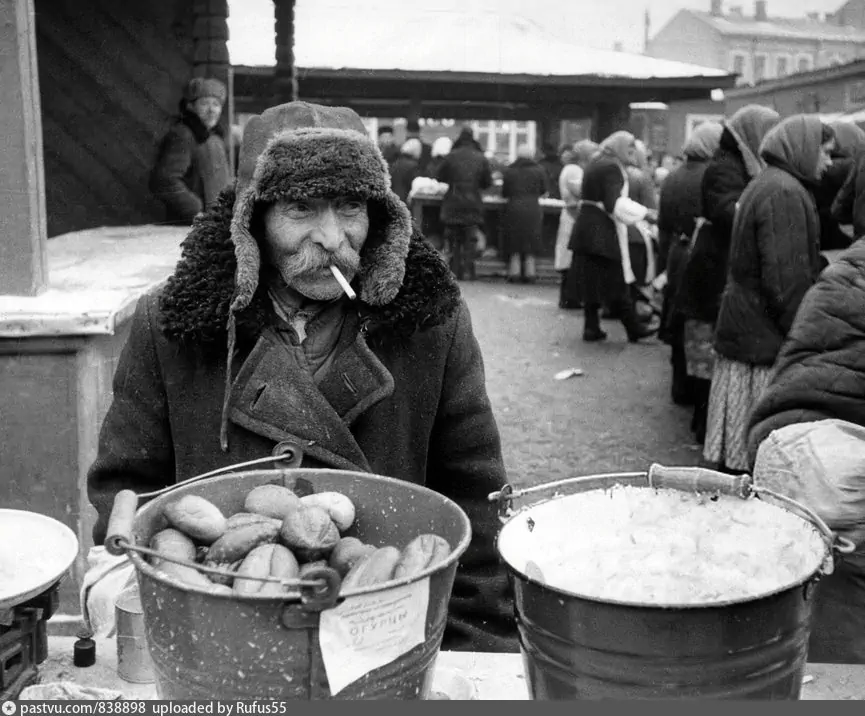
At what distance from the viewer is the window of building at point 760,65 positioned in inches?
1246

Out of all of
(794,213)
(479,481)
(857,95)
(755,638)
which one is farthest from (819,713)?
(857,95)

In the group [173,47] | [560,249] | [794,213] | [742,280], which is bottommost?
[560,249]

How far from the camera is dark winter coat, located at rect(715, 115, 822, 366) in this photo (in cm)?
493

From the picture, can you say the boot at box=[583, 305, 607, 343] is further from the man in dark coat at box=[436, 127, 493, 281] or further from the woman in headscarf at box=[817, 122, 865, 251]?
the woman in headscarf at box=[817, 122, 865, 251]

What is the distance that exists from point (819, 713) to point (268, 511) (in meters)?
0.82

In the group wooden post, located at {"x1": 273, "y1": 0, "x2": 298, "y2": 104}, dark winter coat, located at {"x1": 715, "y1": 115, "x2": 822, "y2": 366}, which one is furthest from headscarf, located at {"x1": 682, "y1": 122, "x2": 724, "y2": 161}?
wooden post, located at {"x1": 273, "y1": 0, "x2": 298, "y2": 104}

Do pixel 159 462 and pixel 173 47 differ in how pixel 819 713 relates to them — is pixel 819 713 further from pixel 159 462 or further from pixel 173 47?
pixel 173 47

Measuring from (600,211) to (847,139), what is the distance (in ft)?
13.0

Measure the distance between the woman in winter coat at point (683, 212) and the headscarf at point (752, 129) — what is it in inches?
40.8

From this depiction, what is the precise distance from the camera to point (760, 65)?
32000mm

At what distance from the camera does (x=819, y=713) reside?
55.9 inches

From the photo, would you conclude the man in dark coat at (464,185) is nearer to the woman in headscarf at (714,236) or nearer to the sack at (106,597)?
the woman in headscarf at (714,236)

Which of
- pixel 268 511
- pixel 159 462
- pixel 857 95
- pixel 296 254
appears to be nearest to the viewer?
pixel 268 511

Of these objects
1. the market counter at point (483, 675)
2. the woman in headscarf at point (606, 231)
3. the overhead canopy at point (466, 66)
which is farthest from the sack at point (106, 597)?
the overhead canopy at point (466, 66)
